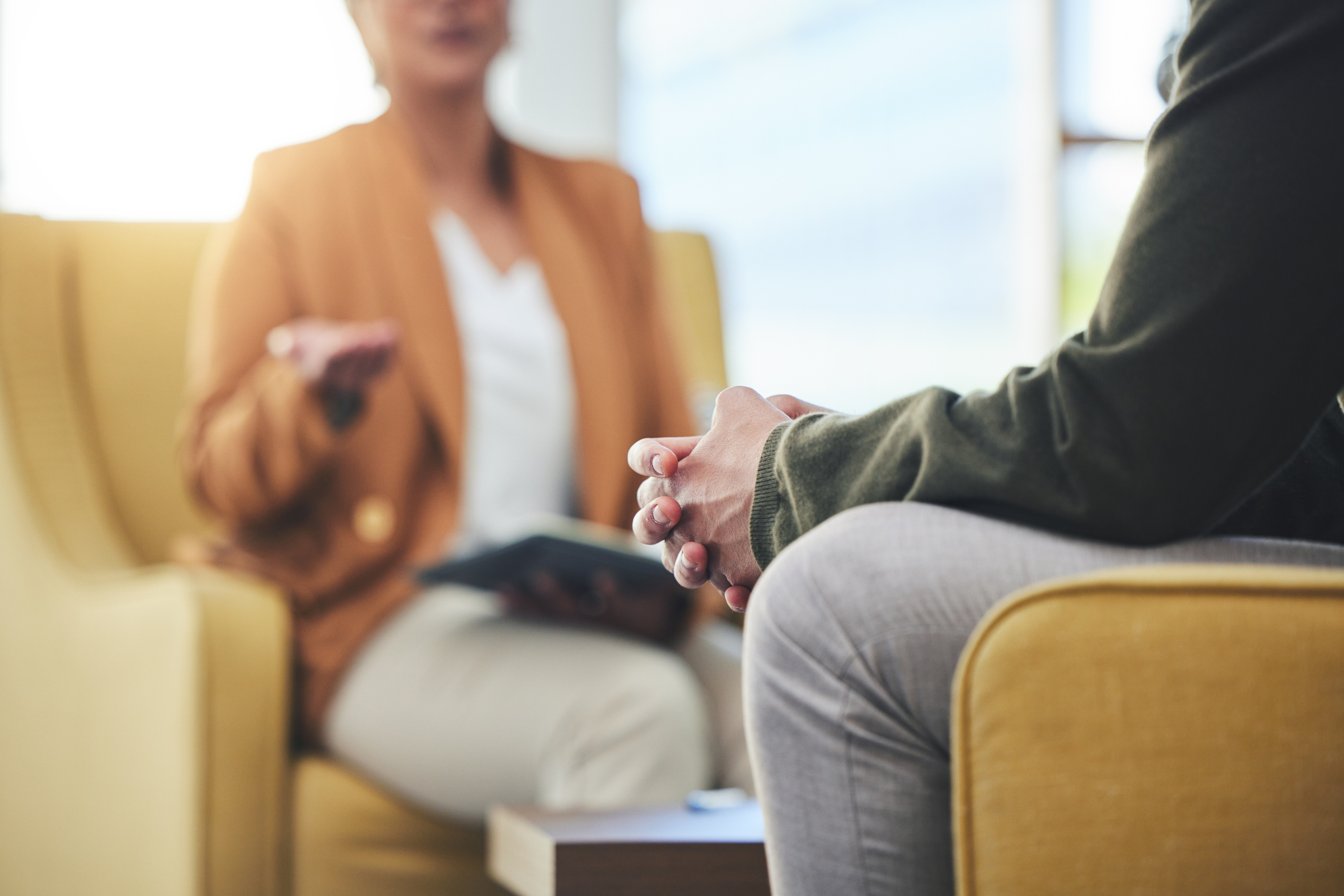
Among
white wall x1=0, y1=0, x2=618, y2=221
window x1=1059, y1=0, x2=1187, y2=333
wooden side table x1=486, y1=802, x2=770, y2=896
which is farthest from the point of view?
window x1=1059, y1=0, x2=1187, y2=333

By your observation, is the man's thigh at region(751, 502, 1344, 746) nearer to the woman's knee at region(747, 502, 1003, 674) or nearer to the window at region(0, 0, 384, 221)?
the woman's knee at region(747, 502, 1003, 674)

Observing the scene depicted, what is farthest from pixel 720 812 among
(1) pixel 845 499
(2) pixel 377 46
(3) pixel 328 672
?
(2) pixel 377 46

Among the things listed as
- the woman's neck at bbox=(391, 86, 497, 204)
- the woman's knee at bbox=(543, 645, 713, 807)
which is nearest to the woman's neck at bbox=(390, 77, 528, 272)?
the woman's neck at bbox=(391, 86, 497, 204)

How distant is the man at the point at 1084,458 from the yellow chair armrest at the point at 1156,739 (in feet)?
0.12

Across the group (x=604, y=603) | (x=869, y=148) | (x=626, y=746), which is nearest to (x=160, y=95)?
(x=604, y=603)

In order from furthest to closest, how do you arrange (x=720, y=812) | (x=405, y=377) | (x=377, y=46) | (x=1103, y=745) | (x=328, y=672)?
(x=377, y=46) → (x=405, y=377) → (x=328, y=672) → (x=720, y=812) → (x=1103, y=745)

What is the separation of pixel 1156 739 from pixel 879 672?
11 centimetres

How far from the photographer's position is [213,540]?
128 centimetres

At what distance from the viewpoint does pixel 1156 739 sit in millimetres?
477

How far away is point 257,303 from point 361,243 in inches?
5.3

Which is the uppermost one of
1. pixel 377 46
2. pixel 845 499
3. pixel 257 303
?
pixel 377 46

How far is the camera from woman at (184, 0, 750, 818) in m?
1.10

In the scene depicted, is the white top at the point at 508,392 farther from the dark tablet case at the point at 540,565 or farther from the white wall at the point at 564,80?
the white wall at the point at 564,80

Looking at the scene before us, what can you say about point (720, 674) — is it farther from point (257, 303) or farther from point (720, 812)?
point (257, 303)
